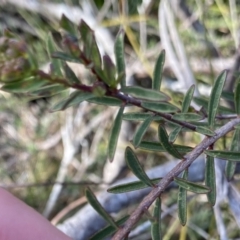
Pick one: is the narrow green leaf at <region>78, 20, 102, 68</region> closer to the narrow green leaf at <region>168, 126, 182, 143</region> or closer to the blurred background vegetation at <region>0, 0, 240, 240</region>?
the narrow green leaf at <region>168, 126, 182, 143</region>

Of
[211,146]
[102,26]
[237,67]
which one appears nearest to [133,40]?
[102,26]

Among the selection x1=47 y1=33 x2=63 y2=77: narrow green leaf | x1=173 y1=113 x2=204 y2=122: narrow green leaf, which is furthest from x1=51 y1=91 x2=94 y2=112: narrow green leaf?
x1=173 y1=113 x2=204 y2=122: narrow green leaf

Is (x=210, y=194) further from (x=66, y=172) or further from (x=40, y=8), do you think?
(x=40, y=8)

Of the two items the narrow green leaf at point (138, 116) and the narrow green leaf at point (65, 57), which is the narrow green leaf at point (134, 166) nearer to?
the narrow green leaf at point (138, 116)

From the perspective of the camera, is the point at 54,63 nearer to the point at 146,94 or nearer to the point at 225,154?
the point at 146,94

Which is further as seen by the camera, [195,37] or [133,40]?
[195,37]

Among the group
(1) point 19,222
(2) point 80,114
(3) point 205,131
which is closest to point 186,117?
(3) point 205,131

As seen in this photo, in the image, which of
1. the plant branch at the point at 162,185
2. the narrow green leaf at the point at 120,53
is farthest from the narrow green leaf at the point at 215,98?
the narrow green leaf at the point at 120,53
